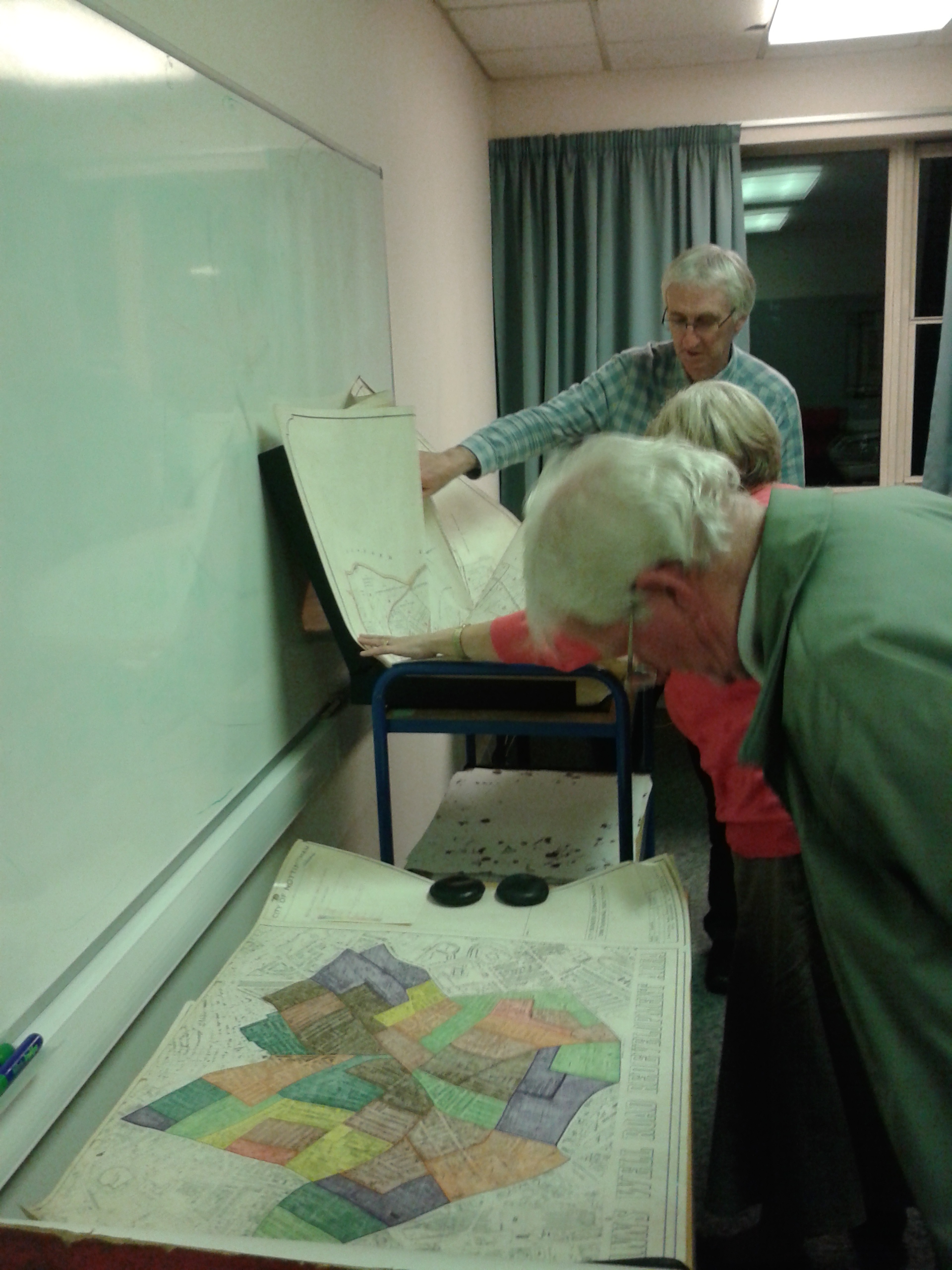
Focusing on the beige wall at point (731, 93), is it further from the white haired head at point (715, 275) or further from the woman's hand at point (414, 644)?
the woman's hand at point (414, 644)

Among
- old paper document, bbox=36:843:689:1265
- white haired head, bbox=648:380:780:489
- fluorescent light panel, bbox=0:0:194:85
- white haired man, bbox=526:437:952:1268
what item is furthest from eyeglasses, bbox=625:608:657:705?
fluorescent light panel, bbox=0:0:194:85

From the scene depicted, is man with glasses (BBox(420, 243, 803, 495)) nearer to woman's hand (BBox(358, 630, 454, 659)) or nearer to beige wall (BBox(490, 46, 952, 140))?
woman's hand (BBox(358, 630, 454, 659))

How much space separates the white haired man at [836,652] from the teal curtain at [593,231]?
2.99 meters

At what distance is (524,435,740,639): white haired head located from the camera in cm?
87

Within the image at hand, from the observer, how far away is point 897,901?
748mm

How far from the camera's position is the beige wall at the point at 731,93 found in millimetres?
3631

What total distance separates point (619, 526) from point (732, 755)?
58cm

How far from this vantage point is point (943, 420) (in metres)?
3.75

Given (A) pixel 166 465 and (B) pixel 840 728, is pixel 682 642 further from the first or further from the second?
(A) pixel 166 465

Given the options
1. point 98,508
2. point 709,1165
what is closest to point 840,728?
point 98,508

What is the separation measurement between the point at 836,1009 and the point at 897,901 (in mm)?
739

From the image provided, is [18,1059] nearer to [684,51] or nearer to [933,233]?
[684,51]

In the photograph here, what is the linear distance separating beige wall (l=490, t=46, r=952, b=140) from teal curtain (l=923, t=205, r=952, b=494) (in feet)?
1.76

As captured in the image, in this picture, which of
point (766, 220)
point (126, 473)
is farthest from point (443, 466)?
point (766, 220)
